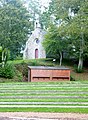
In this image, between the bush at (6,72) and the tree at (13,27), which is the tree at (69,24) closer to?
the bush at (6,72)

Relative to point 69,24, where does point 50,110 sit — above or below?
below

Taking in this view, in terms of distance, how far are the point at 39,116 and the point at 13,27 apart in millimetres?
32666

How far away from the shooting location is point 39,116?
8.35 metres

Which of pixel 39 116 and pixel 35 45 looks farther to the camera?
pixel 35 45

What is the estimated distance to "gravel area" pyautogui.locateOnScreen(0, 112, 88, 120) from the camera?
317 inches

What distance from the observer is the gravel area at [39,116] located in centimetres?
806

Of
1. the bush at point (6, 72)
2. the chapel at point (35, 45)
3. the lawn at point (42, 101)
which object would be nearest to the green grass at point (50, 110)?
the lawn at point (42, 101)

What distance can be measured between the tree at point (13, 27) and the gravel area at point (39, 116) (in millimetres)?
28347

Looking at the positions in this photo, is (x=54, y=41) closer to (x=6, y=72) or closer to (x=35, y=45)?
(x=35, y=45)

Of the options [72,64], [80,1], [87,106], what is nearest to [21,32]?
[72,64]

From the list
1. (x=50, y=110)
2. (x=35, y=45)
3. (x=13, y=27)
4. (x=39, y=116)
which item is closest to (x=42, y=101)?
(x=50, y=110)

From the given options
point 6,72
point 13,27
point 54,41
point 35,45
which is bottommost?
point 6,72

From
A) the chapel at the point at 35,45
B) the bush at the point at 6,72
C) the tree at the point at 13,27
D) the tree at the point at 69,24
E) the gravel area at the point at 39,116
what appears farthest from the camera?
the chapel at the point at 35,45

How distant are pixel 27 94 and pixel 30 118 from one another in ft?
15.7
